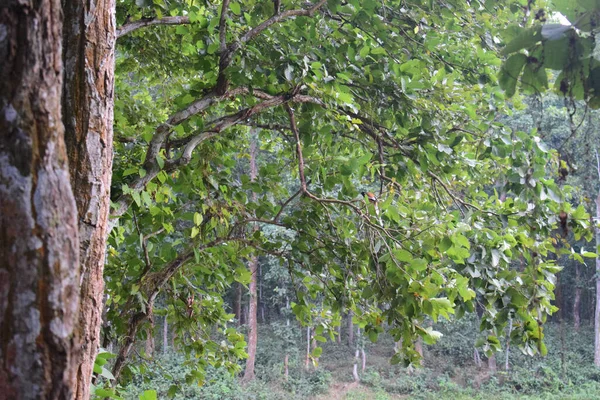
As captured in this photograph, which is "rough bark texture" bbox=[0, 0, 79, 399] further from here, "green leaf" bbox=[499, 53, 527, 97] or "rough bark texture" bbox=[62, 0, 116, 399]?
"green leaf" bbox=[499, 53, 527, 97]

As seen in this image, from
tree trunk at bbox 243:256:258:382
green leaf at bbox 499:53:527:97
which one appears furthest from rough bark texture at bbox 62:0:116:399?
tree trunk at bbox 243:256:258:382

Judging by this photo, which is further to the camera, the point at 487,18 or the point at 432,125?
the point at 487,18

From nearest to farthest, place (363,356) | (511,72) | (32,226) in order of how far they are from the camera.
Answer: (32,226), (511,72), (363,356)

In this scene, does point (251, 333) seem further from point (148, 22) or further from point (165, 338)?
point (148, 22)

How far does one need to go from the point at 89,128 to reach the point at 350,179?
1.57 meters

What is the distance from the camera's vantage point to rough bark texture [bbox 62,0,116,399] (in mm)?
1075

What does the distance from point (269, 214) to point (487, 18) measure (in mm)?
1683

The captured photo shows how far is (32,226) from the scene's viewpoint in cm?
67

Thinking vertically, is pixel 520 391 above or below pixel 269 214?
below

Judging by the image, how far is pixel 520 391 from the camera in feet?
49.6

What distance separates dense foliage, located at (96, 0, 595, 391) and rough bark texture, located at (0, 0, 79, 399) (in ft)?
3.58

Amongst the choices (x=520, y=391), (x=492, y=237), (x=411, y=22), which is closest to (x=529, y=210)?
(x=492, y=237)

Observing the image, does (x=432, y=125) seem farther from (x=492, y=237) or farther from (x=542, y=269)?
(x=542, y=269)

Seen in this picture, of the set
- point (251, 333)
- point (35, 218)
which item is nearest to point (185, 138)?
point (35, 218)
